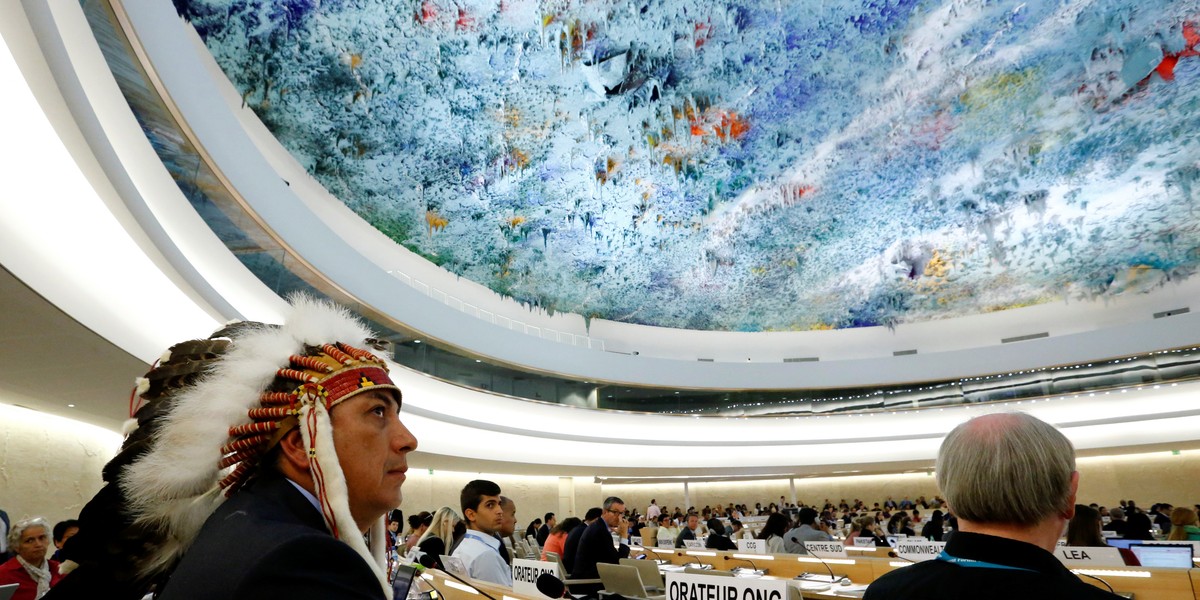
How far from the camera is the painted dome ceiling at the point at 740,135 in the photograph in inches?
400

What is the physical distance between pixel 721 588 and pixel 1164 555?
367cm

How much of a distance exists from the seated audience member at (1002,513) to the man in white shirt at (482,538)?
2635 millimetres

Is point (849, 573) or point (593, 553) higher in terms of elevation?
point (593, 553)

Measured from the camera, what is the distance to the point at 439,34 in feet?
32.4

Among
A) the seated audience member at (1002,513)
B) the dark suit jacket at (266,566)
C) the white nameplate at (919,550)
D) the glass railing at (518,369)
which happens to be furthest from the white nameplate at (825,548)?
the dark suit jacket at (266,566)

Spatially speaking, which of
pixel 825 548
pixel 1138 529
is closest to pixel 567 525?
pixel 825 548

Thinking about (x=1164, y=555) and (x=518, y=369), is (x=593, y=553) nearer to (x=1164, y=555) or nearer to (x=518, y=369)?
(x=1164, y=555)

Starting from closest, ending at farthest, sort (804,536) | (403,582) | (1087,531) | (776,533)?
(403,582)
(1087,531)
(804,536)
(776,533)

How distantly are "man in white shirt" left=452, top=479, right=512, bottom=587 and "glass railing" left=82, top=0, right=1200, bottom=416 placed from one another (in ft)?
6.52

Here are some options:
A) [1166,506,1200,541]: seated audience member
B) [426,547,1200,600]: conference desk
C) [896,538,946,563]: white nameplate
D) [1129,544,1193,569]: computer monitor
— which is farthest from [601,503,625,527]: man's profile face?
[1166,506,1200,541]: seated audience member

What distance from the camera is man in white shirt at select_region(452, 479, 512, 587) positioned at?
3668 millimetres

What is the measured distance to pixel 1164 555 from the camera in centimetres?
465

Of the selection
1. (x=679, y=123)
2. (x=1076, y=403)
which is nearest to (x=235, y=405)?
(x=679, y=123)

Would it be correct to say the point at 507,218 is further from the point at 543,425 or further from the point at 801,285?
the point at 801,285
